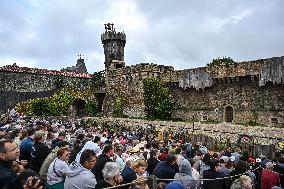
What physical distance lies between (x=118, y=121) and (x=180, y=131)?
348 inches

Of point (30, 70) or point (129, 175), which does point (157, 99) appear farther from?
point (129, 175)

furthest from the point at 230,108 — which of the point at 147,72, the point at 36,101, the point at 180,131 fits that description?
the point at 36,101

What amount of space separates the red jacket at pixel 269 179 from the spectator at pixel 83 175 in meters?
4.83

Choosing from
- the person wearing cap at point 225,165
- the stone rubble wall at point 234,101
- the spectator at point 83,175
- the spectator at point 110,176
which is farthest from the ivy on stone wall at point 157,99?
the spectator at point 110,176

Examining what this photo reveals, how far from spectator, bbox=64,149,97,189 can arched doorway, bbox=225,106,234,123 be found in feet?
84.7

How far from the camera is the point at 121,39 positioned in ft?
149

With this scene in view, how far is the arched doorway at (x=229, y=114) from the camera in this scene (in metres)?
30.1

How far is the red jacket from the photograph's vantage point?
8.39 m

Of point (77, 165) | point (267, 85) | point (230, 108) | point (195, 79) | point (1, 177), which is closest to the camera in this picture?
point (1, 177)

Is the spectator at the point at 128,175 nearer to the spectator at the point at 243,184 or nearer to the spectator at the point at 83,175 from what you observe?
the spectator at the point at 83,175

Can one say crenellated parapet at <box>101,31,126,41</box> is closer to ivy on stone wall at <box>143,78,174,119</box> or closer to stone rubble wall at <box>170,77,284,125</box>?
ivy on stone wall at <box>143,78,174,119</box>

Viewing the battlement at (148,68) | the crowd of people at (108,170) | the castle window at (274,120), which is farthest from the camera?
the battlement at (148,68)

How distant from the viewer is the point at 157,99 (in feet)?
114

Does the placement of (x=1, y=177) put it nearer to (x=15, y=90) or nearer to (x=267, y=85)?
(x=267, y=85)
